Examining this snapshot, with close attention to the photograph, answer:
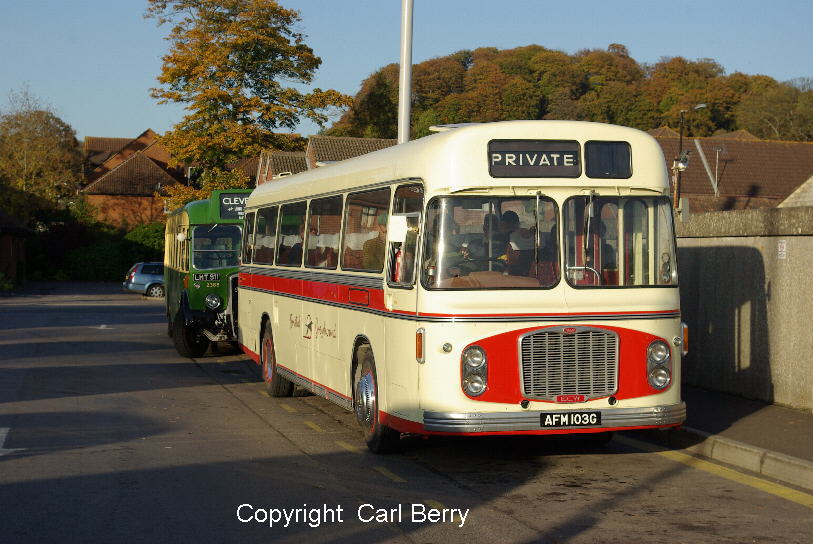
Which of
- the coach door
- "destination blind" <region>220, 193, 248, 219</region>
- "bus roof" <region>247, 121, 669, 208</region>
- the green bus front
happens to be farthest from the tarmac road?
"destination blind" <region>220, 193, 248, 219</region>

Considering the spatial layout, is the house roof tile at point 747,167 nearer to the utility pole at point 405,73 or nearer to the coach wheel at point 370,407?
the utility pole at point 405,73

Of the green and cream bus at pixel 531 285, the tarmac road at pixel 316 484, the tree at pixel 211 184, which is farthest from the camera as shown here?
the tree at pixel 211 184

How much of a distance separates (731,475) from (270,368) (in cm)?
790

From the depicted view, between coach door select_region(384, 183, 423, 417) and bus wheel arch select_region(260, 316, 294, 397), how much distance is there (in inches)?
211

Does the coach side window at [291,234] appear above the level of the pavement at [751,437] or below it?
above

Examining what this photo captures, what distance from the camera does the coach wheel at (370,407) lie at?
10977 millimetres

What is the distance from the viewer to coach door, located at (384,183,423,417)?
399 inches

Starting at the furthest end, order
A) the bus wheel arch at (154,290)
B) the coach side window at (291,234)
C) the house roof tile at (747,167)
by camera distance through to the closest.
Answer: the house roof tile at (747,167), the bus wheel arch at (154,290), the coach side window at (291,234)

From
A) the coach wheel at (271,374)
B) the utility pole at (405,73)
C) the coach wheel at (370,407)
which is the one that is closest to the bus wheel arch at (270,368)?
the coach wheel at (271,374)

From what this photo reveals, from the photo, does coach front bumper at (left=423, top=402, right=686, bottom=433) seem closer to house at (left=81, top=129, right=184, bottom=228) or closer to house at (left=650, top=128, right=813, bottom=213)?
house at (left=650, top=128, right=813, bottom=213)

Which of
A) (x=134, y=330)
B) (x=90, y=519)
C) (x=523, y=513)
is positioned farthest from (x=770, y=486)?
(x=134, y=330)

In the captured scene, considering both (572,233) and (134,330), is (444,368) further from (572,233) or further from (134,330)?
(134,330)

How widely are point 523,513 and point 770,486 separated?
246cm

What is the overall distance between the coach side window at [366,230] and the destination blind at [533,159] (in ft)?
4.98
